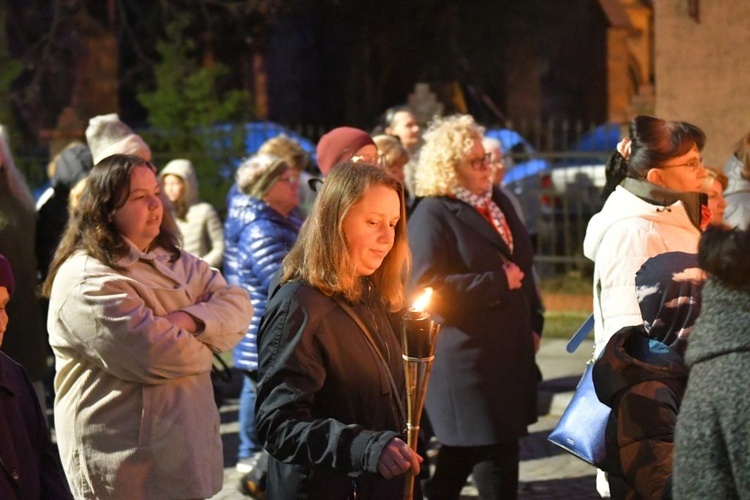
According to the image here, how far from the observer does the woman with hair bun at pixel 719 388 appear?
295 centimetres

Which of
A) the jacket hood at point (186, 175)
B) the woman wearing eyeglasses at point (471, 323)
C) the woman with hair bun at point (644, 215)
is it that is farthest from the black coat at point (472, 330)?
the jacket hood at point (186, 175)

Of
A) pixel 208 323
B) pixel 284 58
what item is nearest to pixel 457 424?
pixel 208 323

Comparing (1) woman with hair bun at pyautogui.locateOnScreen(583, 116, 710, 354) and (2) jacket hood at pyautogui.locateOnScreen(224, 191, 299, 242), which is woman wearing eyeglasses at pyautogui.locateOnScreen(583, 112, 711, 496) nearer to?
(1) woman with hair bun at pyautogui.locateOnScreen(583, 116, 710, 354)

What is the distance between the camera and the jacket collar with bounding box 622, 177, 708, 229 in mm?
5000

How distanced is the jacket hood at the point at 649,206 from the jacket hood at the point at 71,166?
4355 mm

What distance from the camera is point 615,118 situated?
97.0 feet

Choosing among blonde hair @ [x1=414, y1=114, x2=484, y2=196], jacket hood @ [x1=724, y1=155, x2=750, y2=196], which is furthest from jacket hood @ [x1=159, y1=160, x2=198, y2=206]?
jacket hood @ [x1=724, y1=155, x2=750, y2=196]

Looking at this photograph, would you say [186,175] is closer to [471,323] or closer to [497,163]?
[497,163]

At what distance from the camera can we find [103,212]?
4871 millimetres

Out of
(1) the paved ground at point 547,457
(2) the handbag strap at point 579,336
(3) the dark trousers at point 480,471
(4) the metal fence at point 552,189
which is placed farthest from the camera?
(4) the metal fence at point 552,189

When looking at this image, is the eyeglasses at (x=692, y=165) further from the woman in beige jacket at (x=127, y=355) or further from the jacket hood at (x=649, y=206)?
the woman in beige jacket at (x=127, y=355)

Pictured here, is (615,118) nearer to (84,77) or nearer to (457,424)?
(84,77)

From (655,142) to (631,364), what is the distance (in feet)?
4.76

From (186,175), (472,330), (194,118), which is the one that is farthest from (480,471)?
(194,118)
